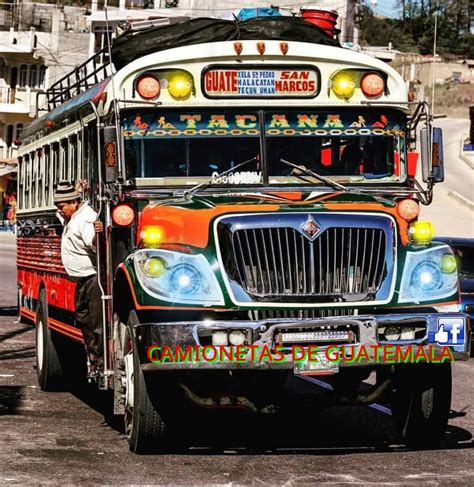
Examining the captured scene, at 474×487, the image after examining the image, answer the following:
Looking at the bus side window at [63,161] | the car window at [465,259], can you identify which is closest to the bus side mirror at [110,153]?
the bus side window at [63,161]

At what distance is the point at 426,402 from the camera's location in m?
10.0

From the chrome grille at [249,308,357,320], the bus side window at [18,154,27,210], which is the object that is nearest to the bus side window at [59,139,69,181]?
the bus side window at [18,154,27,210]

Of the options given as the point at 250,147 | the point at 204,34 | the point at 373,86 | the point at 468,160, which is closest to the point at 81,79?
the point at 204,34

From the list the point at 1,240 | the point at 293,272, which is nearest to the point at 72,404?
the point at 293,272

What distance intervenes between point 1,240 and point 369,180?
148 ft

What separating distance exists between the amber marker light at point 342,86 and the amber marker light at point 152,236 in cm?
202

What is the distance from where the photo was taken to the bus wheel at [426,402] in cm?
991

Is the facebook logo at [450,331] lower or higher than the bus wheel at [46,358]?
higher

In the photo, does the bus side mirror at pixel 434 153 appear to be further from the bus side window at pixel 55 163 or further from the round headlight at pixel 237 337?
the bus side window at pixel 55 163

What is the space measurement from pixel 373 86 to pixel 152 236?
2.34 meters

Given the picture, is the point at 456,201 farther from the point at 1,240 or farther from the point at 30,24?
the point at 30,24

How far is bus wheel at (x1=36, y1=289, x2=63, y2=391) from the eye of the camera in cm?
1343

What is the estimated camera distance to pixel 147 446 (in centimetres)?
948

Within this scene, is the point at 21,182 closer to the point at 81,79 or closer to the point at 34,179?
the point at 34,179
